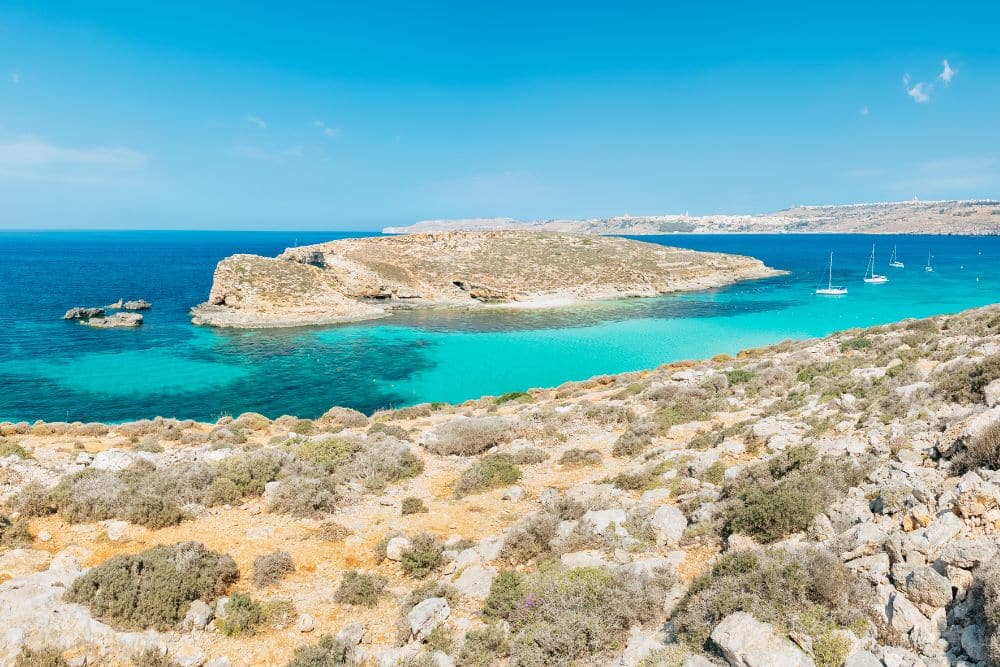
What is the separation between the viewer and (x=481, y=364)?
40.0 meters

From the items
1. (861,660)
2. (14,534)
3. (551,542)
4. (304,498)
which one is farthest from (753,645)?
(14,534)

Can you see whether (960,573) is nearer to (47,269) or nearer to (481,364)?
(481,364)

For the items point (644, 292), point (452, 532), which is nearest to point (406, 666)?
point (452, 532)

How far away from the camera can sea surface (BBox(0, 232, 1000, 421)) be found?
3148 cm

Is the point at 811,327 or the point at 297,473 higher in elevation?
the point at 297,473

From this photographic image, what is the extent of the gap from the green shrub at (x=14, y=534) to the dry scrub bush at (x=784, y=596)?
37.0 feet

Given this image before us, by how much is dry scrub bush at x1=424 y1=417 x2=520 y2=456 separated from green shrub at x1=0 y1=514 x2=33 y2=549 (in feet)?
28.7

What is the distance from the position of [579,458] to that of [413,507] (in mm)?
4656

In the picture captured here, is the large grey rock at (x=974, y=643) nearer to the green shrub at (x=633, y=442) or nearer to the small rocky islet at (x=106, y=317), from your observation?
the green shrub at (x=633, y=442)

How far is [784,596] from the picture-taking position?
555cm

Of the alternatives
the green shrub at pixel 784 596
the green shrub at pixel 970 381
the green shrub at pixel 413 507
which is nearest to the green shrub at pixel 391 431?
the green shrub at pixel 413 507

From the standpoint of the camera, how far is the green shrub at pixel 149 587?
7.13m

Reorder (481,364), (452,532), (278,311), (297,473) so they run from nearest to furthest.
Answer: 1. (452,532)
2. (297,473)
3. (481,364)
4. (278,311)

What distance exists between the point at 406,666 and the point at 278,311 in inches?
2227
